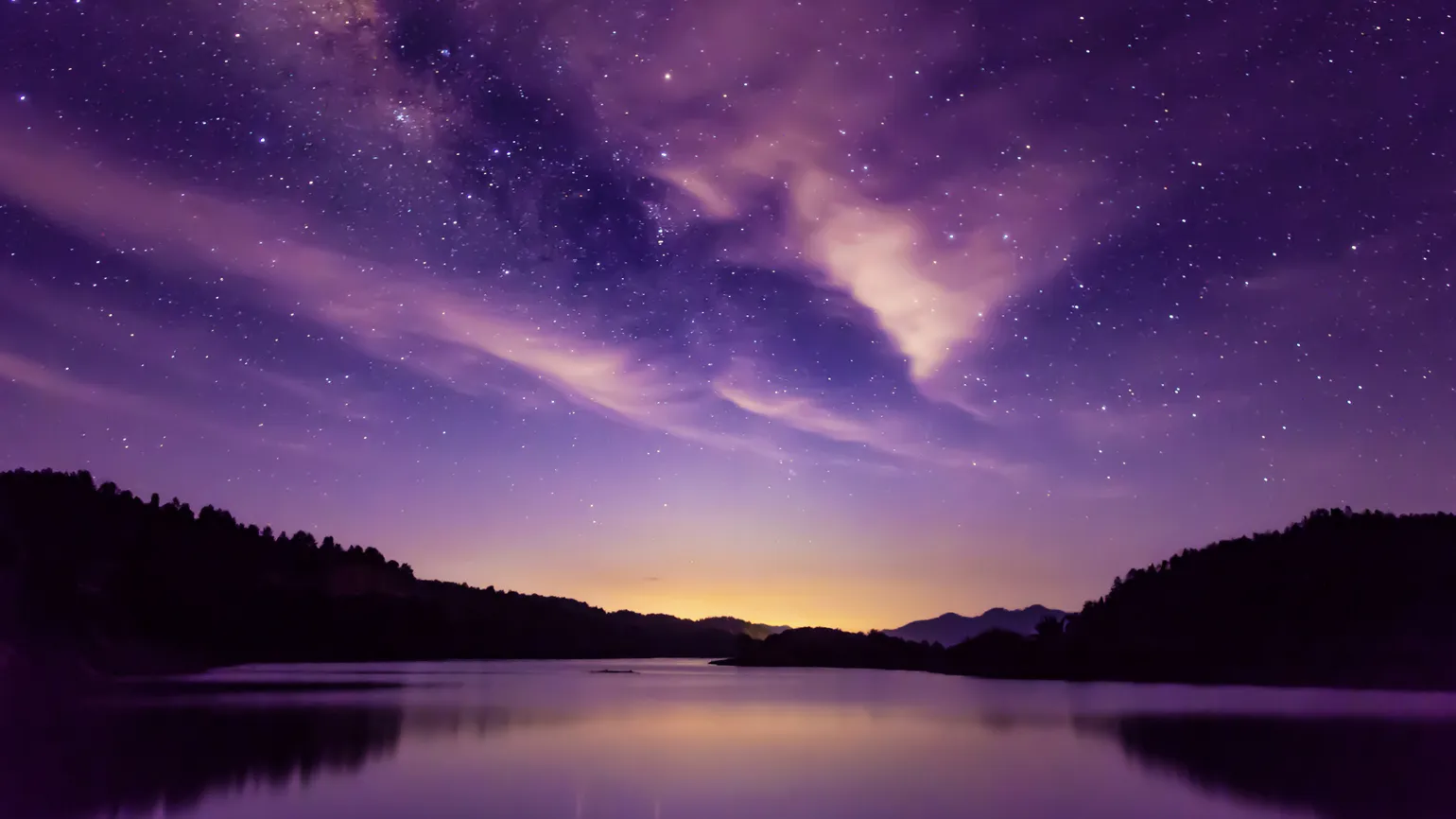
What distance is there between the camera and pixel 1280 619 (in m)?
107

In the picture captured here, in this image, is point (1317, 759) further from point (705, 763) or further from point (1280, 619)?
point (1280, 619)

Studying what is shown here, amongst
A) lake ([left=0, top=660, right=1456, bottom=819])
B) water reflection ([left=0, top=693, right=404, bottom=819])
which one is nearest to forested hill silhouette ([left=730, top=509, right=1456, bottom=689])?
lake ([left=0, top=660, right=1456, bottom=819])

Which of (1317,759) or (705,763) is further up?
(1317,759)

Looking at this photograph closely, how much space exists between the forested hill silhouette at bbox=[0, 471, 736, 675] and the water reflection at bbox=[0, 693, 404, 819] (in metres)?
22.5

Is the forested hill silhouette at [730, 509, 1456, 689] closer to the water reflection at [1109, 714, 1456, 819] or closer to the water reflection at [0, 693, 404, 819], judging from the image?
the water reflection at [1109, 714, 1456, 819]

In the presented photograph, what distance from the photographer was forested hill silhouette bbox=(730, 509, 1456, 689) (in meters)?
94.4

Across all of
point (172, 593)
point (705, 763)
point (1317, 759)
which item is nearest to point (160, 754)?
point (705, 763)

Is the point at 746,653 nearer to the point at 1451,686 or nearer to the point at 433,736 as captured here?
the point at 1451,686

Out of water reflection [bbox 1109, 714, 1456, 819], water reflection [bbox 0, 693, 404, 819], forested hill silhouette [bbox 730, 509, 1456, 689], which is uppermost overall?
forested hill silhouette [bbox 730, 509, 1456, 689]

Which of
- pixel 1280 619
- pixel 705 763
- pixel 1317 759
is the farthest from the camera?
pixel 1280 619

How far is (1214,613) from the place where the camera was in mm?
113875

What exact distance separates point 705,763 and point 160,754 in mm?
12433

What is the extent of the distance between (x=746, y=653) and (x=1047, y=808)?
174 m

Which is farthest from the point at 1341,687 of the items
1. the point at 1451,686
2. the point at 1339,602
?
the point at 1339,602
